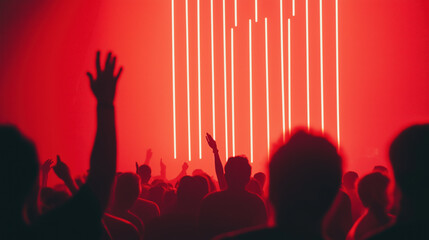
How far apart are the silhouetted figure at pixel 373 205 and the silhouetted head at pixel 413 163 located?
109cm

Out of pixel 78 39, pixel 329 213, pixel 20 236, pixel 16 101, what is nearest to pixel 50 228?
pixel 20 236

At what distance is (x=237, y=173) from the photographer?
2963 mm

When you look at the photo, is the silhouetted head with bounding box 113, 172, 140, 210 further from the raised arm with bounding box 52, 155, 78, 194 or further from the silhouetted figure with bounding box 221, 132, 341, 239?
the silhouetted figure with bounding box 221, 132, 341, 239

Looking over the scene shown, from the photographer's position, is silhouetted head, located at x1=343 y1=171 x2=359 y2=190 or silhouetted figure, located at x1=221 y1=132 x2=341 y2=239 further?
silhouetted head, located at x1=343 y1=171 x2=359 y2=190

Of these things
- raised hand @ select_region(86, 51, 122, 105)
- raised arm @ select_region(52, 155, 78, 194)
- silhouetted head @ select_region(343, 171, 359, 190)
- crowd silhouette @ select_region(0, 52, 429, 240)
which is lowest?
silhouetted head @ select_region(343, 171, 359, 190)

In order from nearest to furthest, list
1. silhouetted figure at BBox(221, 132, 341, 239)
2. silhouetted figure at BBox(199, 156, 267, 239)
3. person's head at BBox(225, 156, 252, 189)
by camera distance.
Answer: silhouetted figure at BBox(221, 132, 341, 239)
silhouetted figure at BBox(199, 156, 267, 239)
person's head at BBox(225, 156, 252, 189)

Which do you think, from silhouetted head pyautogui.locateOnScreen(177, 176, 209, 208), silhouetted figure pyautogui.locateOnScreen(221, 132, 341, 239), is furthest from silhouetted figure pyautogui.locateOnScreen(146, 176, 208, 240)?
silhouetted figure pyautogui.locateOnScreen(221, 132, 341, 239)

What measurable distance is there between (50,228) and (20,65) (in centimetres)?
888

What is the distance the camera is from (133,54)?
11.1 m

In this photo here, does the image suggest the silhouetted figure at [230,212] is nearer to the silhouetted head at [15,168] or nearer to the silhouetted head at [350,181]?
the silhouetted head at [15,168]

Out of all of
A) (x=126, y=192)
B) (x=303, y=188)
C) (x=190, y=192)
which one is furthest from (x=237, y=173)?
(x=303, y=188)

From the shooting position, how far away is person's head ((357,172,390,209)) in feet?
8.61

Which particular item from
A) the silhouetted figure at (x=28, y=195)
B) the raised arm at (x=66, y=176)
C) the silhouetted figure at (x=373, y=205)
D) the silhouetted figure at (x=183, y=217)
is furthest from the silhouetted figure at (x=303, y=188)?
the silhouetted figure at (x=183, y=217)

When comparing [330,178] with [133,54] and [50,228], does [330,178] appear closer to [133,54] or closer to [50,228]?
[50,228]
